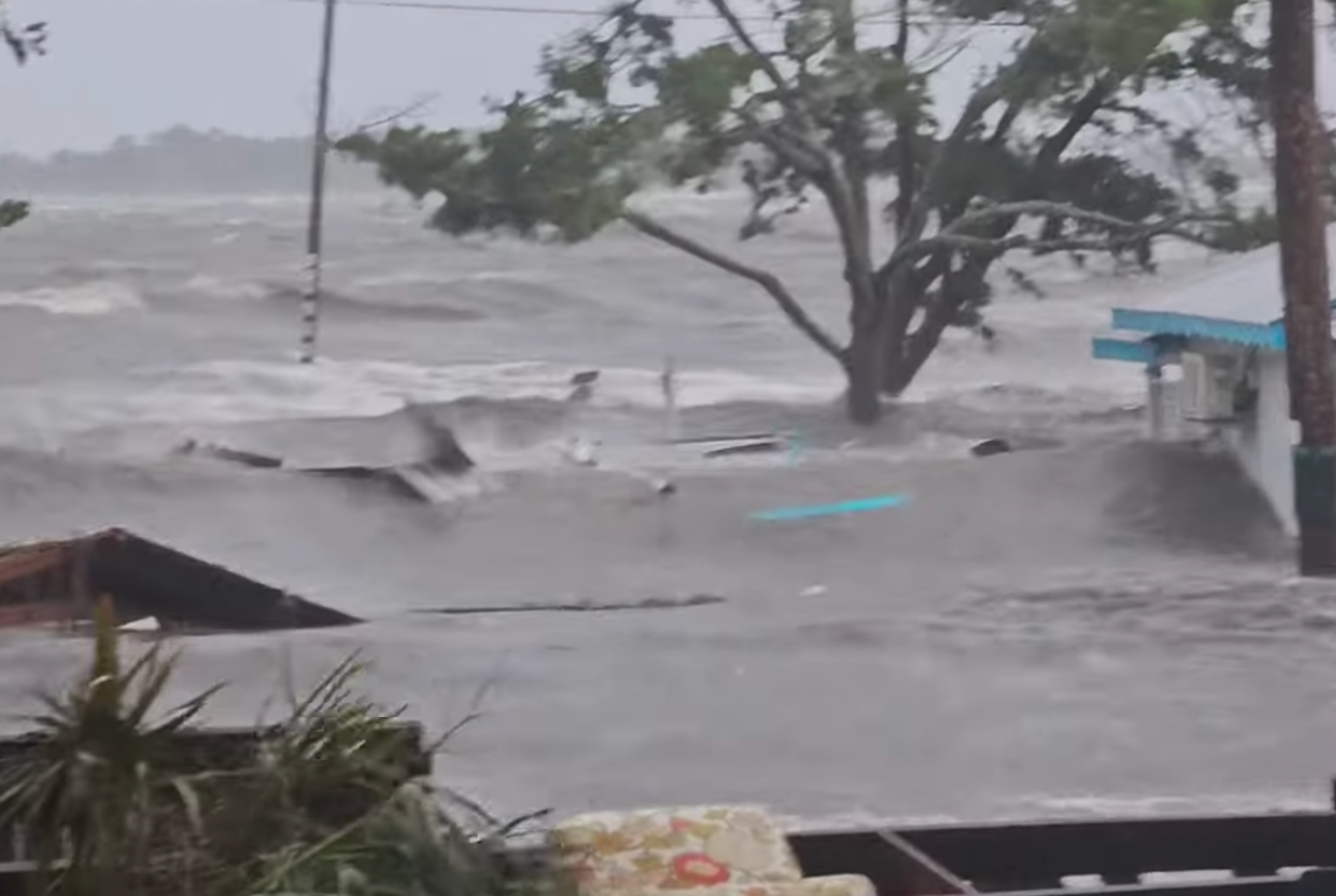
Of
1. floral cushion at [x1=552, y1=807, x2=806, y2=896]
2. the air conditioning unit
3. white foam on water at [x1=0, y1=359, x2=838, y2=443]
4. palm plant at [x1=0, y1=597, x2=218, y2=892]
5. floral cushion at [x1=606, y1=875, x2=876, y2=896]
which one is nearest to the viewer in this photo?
palm plant at [x1=0, y1=597, x2=218, y2=892]

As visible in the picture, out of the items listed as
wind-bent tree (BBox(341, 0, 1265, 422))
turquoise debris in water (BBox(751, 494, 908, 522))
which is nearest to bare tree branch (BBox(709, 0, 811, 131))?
wind-bent tree (BBox(341, 0, 1265, 422))

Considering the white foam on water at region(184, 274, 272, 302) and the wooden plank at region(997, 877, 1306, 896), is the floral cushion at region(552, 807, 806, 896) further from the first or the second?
the white foam on water at region(184, 274, 272, 302)

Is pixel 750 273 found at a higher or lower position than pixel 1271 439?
higher

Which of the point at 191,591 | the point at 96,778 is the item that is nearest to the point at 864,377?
the point at 191,591

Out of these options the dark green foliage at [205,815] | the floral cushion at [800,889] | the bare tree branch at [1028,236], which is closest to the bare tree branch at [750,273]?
the bare tree branch at [1028,236]

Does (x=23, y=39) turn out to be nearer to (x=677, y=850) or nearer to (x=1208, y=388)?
(x=677, y=850)
